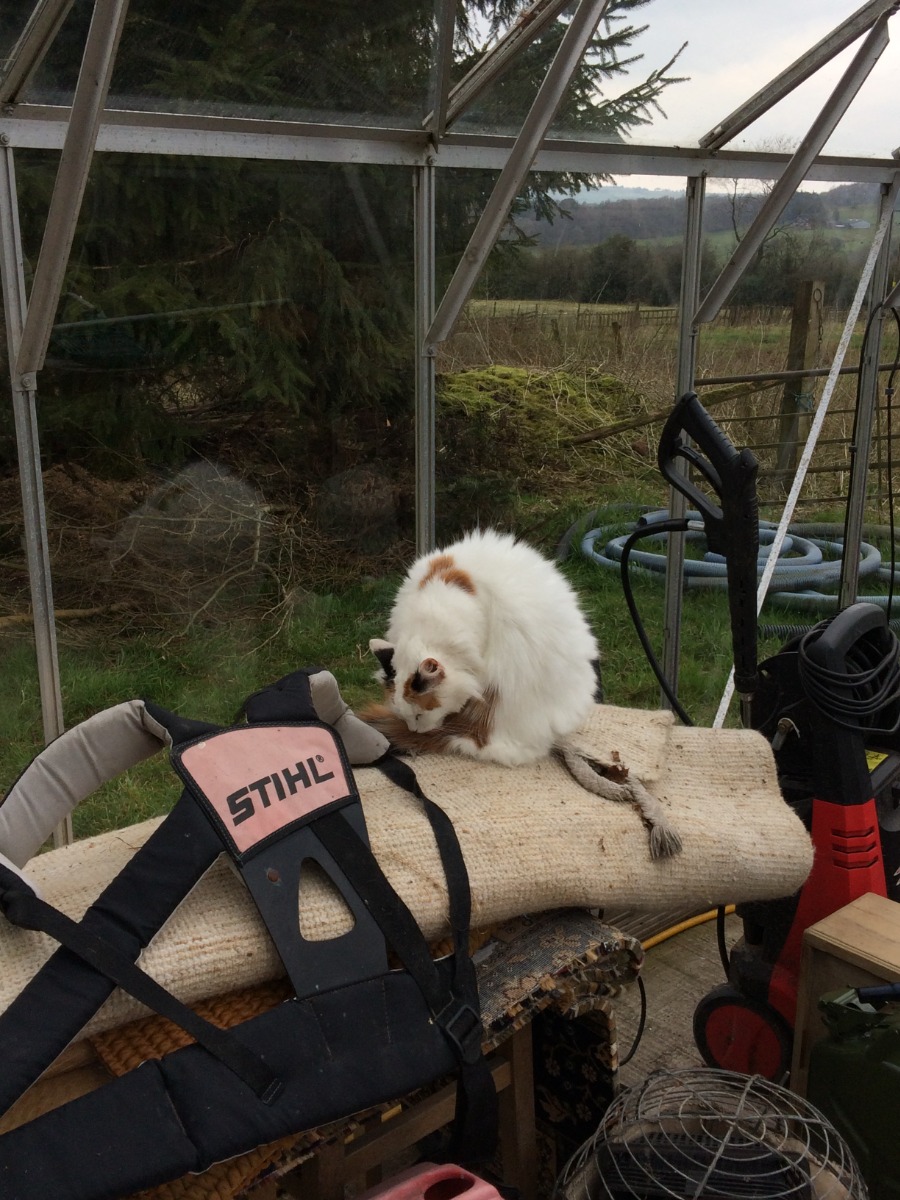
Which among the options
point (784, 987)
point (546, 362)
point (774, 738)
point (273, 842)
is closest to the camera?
point (273, 842)

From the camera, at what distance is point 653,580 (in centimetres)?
364

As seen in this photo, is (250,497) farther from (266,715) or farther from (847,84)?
(847,84)

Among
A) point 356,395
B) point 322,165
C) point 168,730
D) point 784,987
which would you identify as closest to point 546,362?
point 356,395

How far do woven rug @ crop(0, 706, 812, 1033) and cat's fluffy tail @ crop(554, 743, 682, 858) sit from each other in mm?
17

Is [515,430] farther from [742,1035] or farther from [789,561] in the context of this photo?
[742,1035]

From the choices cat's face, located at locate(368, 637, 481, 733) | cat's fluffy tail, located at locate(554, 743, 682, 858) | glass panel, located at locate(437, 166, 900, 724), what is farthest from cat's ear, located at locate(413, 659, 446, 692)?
glass panel, located at locate(437, 166, 900, 724)

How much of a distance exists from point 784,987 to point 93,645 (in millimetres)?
1793

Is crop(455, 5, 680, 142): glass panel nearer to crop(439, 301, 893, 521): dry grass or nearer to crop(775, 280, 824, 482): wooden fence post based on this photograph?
crop(439, 301, 893, 521): dry grass

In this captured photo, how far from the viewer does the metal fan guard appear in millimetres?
1268

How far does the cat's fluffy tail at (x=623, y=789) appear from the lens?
157 centimetres

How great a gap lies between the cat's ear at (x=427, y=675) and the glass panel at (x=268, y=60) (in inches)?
57.8

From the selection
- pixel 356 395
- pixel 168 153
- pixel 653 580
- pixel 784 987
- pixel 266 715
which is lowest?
pixel 784 987

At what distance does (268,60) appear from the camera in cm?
232

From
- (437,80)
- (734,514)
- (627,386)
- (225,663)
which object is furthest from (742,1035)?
(437,80)
